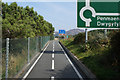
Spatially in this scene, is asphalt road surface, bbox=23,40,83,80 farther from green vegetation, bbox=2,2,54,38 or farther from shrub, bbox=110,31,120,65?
green vegetation, bbox=2,2,54,38

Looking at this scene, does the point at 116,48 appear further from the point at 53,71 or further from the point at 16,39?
the point at 16,39

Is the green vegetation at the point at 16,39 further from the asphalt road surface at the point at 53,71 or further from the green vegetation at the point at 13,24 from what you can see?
the asphalt road surface at the point at 53,71

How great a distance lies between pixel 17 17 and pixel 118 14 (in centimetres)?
1287

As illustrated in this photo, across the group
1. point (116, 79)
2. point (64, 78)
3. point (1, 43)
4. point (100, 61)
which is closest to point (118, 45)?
point (100, 61)

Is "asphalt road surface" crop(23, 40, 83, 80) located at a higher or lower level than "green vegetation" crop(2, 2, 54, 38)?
lower

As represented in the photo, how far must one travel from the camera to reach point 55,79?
654 centimetres

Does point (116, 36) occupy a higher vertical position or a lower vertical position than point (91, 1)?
lower

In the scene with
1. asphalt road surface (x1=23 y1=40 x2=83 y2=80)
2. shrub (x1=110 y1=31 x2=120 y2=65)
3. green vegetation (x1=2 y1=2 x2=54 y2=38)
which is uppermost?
green vegetation (x1=2 y1=2 x2=54 y2=38)

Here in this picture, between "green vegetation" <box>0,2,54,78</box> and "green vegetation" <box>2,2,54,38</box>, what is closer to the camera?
"green vegetation" <box>0,2,54,78</box>

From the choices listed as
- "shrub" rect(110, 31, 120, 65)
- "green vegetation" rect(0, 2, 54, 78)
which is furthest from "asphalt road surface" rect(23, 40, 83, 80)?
"shrub" rect(110, 31, 120, 65)

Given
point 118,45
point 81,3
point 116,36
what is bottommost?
A: point 118,45

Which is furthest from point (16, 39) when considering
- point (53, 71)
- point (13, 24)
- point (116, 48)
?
point (13, 24)

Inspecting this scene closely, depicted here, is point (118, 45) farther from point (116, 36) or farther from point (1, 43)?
point (1, 43)

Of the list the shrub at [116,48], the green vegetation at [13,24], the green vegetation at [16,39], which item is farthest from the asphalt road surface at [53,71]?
the green vegetation at [13,24]
